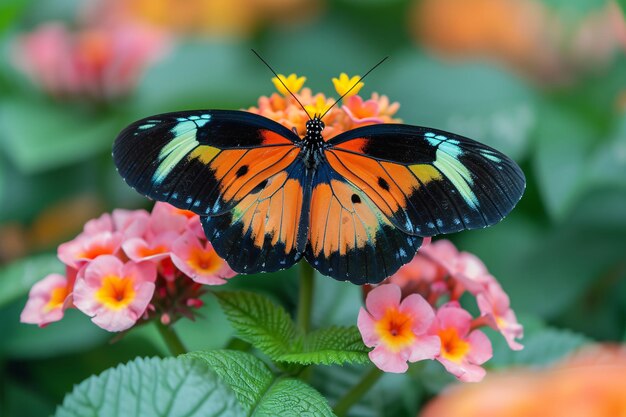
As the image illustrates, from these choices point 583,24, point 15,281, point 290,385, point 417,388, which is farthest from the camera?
point 583,24

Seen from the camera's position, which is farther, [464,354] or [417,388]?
[417,388]

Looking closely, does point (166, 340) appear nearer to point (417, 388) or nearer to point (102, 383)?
point (102, 383)

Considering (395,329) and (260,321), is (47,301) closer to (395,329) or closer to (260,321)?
(260,321)

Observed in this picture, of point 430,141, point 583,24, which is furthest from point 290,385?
point 583,24

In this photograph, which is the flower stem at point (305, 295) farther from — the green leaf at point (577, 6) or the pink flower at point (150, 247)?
the green leaf at point (577, 6)

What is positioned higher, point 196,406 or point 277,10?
point 277,10

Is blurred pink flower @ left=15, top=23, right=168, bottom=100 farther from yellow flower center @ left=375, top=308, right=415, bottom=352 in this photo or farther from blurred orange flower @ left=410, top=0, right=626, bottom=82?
yellow flower center @ left=375, top=308, right=415, bottom=352

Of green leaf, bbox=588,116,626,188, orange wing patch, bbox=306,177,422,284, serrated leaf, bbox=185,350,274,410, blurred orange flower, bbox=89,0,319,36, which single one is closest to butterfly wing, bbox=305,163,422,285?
orange wing patch, bbox=306,177,422,284
